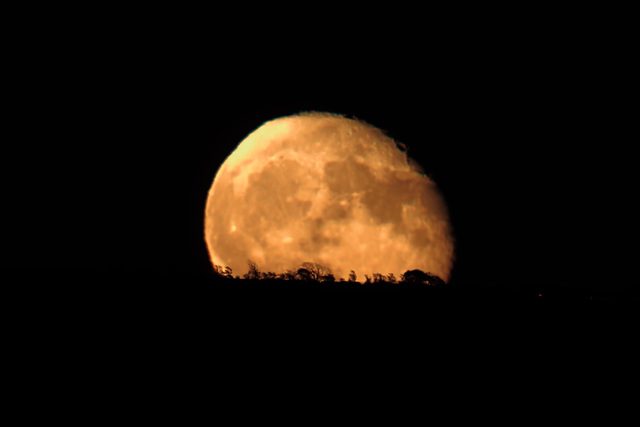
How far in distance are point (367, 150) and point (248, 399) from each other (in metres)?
3.63

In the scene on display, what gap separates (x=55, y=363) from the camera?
1406 mm

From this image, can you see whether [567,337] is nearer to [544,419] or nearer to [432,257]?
[544,419]

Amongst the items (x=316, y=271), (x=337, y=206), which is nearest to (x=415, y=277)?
(x=316, y=271)

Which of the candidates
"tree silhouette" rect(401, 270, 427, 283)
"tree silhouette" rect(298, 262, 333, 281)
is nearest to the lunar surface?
"tree silhouette" rect(298, 262, 333, 281)

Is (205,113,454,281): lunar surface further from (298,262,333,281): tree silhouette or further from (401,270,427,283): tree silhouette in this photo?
(401,270,427,283): tree silhouette

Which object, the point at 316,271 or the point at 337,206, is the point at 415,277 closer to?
the point at 316,271

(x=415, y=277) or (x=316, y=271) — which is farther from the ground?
(x=316, y=271)

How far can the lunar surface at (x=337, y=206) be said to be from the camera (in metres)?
4.31

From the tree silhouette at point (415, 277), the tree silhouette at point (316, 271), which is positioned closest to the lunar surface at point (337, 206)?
A: the tree silhouette at point (316, 271)

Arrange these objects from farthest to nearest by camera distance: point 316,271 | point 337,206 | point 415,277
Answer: point 337,206 < point 316,271 < point 415,277

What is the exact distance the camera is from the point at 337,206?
4324 millimetres

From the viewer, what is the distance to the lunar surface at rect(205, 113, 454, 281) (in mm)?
4309

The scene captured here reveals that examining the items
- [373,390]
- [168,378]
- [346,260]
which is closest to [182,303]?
[168,378]

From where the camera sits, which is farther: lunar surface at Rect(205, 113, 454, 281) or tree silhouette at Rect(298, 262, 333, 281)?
lunar surface at Rect(205, 113, 454, 281)
